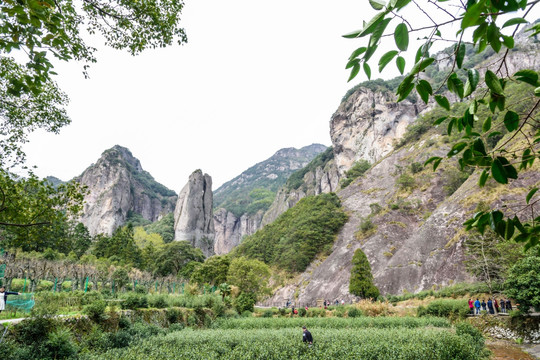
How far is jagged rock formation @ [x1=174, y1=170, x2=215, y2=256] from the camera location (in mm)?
72688

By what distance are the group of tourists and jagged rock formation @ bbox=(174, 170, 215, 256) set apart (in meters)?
62.3

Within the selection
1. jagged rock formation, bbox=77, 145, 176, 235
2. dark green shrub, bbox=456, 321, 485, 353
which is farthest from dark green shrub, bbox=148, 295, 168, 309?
jagged rock formation, bbox=77, 145, 176, 235

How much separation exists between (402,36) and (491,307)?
21.7 meters

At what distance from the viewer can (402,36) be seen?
1.19 metres

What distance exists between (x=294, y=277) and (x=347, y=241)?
33.3 ft

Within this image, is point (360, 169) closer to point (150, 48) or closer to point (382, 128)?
point (382, 128)

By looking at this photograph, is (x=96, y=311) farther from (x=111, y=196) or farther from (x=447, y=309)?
(x=111, y=196)

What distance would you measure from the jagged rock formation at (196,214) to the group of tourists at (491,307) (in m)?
62.3

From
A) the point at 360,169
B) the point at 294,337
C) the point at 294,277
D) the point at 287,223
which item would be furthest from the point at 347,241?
the point at 294,337

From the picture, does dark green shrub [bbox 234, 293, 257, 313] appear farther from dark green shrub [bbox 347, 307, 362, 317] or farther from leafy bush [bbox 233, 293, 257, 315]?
dark green shrub [bbox 347, 307, 362, 317]

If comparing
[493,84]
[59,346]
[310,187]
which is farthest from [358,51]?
[310,187]

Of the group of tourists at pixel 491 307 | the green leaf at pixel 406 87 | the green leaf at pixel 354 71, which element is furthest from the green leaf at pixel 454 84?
the group of tourists at pixel 491 307

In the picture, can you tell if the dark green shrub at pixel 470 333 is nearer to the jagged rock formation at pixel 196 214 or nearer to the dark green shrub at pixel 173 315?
the dark green shrub at pixel 173 315

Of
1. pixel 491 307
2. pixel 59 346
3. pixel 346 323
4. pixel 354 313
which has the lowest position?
pixel 354 313
